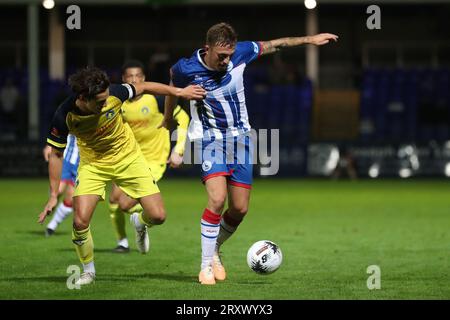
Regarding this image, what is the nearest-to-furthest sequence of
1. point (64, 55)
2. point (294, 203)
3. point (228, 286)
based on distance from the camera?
point (228, 286) → point (294, 203) → point (64, 55)

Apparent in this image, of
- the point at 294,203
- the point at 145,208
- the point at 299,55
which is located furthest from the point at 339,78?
the point at 145,208

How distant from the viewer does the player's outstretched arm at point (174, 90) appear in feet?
25.4

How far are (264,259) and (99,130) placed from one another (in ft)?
5.85

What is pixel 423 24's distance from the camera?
108 feet

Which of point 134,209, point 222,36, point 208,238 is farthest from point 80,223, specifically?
point 134,209

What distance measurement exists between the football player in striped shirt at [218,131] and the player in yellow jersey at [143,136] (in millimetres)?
1941

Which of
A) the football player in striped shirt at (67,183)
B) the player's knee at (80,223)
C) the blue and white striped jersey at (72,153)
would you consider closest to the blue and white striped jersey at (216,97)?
the player's knee at (80,223)

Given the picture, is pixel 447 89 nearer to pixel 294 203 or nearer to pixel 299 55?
pixel 299 55

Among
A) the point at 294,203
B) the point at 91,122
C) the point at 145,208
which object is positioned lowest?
the point at 294,203

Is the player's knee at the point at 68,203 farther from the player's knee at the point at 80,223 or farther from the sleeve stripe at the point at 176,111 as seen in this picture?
the player's knee at the point at 80,223

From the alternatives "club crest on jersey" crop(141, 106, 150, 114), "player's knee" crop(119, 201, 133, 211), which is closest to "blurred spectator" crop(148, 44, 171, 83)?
"club crest on jersey" crop(141, 106, 150, 114)

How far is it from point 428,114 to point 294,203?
12.6 m

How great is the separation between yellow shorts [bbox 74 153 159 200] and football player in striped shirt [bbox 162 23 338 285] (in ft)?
1.91

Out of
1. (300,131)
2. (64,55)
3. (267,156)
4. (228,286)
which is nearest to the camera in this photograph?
(228,286)
